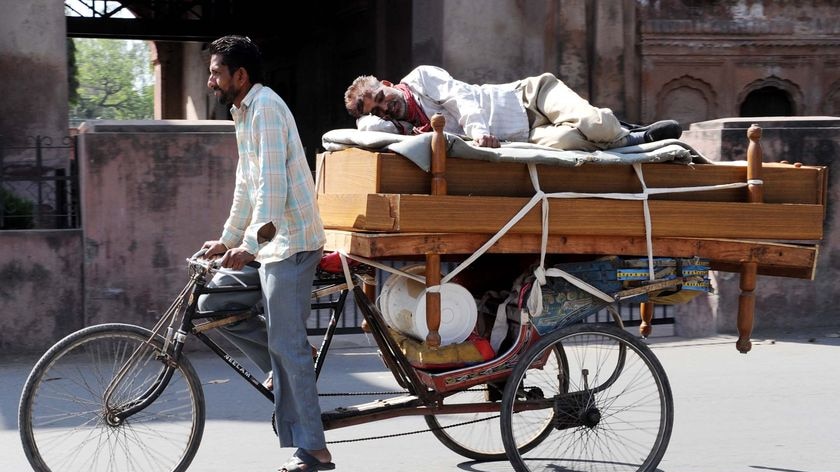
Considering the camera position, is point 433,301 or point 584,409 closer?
point 433,301

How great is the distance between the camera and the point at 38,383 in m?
4.80

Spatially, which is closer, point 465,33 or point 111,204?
point 111,204

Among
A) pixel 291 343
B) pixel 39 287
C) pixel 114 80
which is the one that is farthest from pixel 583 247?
pixel 114 80

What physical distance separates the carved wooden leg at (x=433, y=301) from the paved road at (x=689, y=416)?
994 millimetres

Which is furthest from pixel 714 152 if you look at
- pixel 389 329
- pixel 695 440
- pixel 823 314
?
pixel 389 329

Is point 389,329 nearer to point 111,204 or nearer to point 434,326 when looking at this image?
point 434,326

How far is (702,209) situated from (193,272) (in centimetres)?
228

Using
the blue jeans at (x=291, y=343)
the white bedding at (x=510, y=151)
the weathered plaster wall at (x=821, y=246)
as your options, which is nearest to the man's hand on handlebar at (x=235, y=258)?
the blue jeans at (x=291, y=343)

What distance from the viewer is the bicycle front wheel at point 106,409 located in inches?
191

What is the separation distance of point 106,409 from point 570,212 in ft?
7.03

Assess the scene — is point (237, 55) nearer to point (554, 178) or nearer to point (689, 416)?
point (554, 178)

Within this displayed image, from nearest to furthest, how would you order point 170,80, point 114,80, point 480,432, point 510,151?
point 510,151 → point 480,432 → point 170,80 → point 114,80

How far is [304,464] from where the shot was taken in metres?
4.99

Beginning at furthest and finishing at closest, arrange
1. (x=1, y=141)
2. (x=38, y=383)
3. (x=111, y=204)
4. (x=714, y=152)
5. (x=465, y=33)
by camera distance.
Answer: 1. (x=465, y=33)
2. (x=1, y=141)
3. (x=714, y=152)
4. (x=111, y=204)
5. (x=38, y=383)
